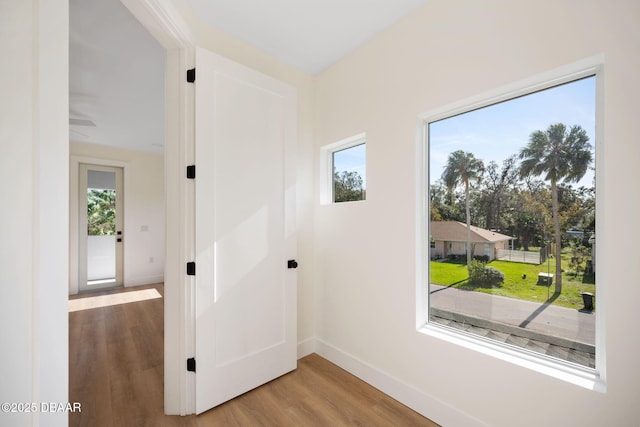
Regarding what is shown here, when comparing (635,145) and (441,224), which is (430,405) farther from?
(635,145)

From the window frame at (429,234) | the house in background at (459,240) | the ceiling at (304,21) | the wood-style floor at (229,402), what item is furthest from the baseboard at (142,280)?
the house in background at (459,240)

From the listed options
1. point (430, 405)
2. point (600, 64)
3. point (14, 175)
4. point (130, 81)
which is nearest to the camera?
point (14, 175)

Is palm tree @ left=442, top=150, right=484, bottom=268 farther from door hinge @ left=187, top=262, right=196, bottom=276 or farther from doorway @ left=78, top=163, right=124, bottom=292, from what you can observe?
doorway @ left=78, top=163, right=124, bottom=292

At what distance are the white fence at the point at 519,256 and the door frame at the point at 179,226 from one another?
1986mm

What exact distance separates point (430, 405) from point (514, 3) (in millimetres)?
2441

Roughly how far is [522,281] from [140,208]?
6515 millimetres

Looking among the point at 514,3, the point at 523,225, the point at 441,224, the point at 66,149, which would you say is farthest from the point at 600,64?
the point at 66,149

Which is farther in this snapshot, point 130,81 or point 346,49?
point 130,81

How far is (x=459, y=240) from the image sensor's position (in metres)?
1.83

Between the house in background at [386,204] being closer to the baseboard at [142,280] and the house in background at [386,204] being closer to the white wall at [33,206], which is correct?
the white wall at [33,206]

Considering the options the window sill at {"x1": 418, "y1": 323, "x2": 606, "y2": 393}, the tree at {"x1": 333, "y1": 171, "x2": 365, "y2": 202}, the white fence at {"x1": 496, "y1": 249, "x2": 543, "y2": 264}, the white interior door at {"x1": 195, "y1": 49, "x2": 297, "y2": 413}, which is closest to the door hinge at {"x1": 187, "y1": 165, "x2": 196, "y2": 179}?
the white interior door at {"x1": 195, "y1": 49, "x2": 297, "y2": 413}

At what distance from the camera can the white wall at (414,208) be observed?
1154 millimetres

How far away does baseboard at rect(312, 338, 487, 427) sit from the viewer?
1629mm

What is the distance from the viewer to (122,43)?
2.24 metres
